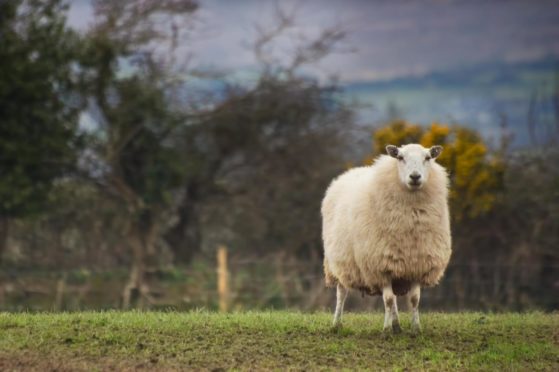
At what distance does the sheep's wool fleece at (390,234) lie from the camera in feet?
37.1

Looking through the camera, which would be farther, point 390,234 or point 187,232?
point 187,232

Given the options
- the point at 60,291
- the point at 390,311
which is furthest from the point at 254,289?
the point at 390,311

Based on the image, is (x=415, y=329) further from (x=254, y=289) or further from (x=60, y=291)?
(x=60, y=291)

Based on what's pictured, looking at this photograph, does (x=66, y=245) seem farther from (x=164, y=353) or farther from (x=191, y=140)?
(x=164, y=353)

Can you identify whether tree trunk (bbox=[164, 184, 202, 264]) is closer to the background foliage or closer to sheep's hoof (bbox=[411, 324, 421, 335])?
the background foliage

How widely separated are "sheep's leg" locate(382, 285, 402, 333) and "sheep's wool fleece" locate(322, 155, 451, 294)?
5.5 inches

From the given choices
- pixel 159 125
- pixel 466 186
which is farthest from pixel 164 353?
pixel 159 125

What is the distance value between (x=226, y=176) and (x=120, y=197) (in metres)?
4.05

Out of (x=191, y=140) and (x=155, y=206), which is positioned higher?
(x=191, y=140)

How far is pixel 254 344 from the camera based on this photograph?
10.6 metres

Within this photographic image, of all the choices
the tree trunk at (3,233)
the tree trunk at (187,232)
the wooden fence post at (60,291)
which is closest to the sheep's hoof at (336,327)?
the wooden fence post at (60,291)

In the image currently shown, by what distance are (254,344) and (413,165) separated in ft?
9.44

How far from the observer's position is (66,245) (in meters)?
30.9

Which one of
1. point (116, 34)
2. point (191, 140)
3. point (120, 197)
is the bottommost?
point (120, 197)
